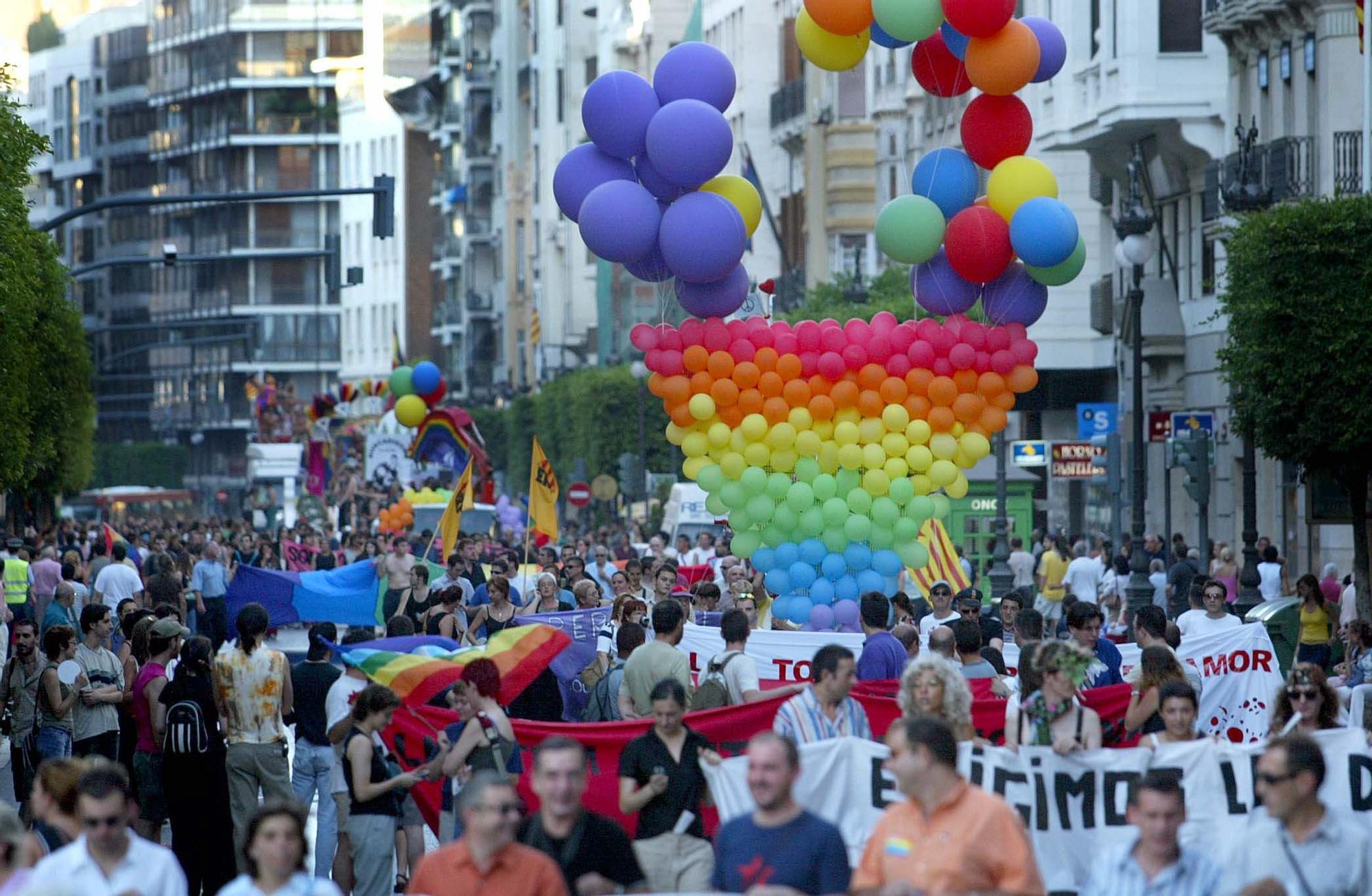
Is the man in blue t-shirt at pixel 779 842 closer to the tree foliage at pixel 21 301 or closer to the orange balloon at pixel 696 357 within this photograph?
the orange balloon at pixel 696 357

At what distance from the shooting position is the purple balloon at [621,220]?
1956cm

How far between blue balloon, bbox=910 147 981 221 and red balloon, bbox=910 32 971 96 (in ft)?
1.60

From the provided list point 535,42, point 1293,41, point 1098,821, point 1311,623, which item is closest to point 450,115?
point 535,42

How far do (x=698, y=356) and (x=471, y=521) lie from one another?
26501mm

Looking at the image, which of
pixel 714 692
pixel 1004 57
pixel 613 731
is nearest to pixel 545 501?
pixel 1004 57

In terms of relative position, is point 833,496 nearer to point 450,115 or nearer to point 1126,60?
point 1126,60

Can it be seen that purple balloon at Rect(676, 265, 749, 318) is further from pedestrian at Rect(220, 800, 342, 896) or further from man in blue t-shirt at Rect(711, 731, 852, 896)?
pedestrian at Rect(220, 800, 342, 896)

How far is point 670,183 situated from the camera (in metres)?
19.9

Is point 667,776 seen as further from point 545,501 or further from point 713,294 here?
point 545,501

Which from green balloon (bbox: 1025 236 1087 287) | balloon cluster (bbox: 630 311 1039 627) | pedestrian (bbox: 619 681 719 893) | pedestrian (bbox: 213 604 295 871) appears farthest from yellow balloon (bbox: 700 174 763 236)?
pedestrian (bbox: 619 681 719 893)

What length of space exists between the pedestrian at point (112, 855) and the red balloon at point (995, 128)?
12328 mm

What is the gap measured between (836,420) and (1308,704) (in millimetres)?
9092

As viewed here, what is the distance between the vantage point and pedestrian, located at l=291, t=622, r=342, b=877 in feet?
47.9

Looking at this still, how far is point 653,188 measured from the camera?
20125mm
